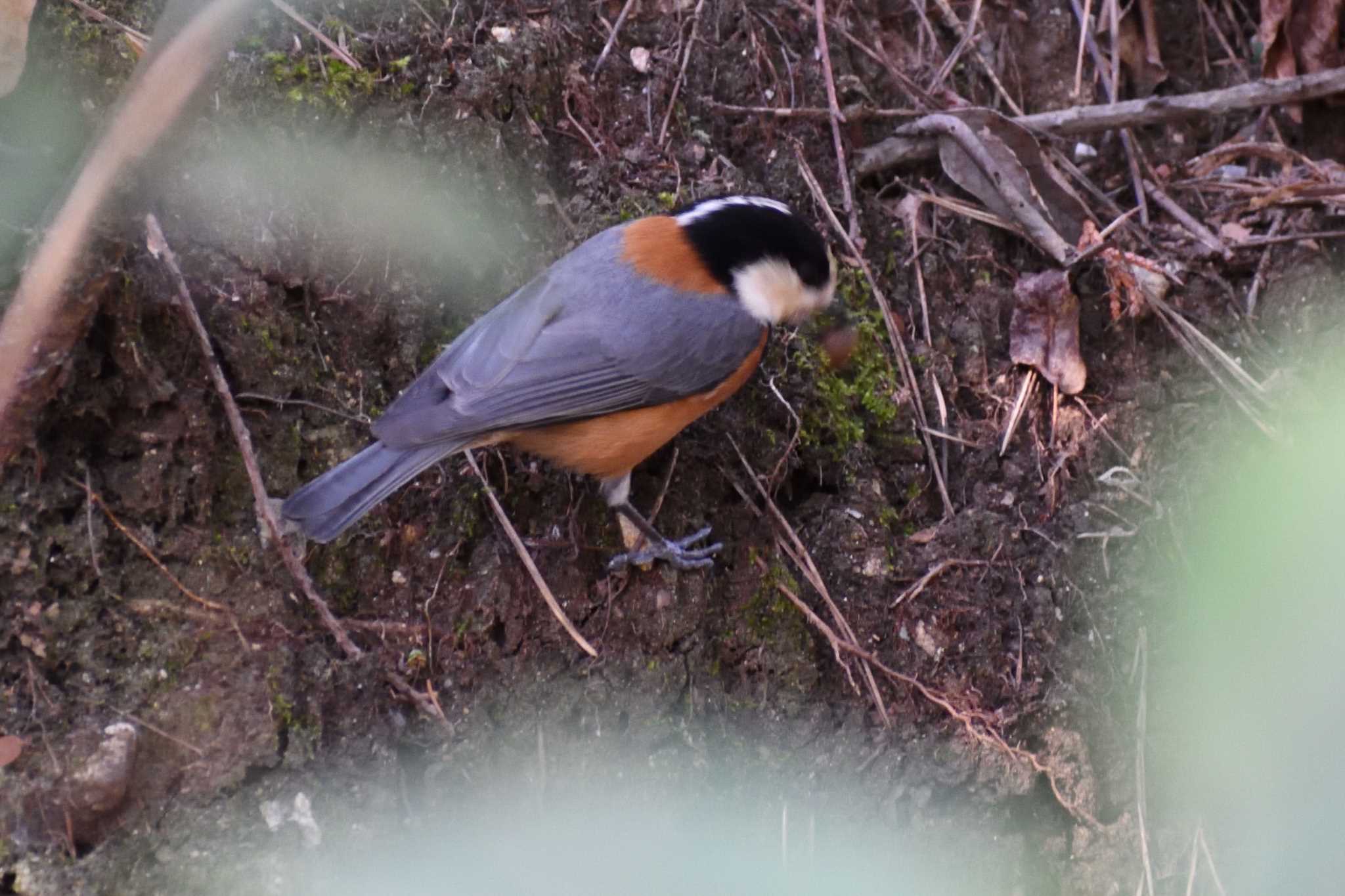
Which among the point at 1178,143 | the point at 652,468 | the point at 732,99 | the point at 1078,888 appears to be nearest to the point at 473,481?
the point at 652,468

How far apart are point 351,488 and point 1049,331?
2.31 m

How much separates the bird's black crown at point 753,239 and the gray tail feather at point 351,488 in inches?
40.3

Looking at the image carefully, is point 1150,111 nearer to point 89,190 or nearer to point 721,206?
point 721,206

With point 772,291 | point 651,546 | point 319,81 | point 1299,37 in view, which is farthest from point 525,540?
point 1299,37

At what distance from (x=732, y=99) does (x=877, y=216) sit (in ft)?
2.13

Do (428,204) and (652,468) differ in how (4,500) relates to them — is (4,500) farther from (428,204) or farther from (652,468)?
(652,468)

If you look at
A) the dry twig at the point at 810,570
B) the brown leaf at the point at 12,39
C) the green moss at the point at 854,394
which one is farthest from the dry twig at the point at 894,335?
the brown leaf at the point at 12,39

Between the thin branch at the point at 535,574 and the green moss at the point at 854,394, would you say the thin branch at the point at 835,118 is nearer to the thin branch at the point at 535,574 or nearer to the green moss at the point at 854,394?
the green moss at the point at 854,394

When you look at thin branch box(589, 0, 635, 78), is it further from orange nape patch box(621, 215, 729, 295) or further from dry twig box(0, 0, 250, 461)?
dry twig box(0, 0, 250, 461)

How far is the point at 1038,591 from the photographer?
329 cm

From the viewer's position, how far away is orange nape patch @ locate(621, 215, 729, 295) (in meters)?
3.29

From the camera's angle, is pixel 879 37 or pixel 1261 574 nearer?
pixel 1261 574

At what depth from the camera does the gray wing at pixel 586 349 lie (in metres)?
3.04

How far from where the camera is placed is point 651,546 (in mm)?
3229
